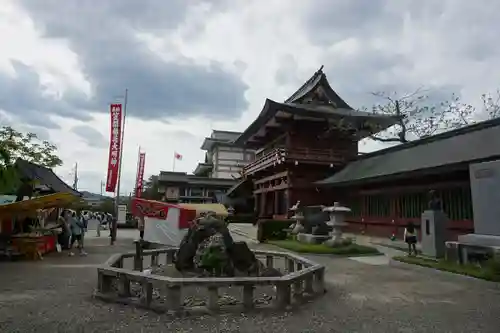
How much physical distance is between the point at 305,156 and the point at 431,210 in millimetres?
14813

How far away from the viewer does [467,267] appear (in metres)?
10.5

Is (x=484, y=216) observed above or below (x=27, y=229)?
above

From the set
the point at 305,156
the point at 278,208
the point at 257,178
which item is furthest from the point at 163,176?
the point at 305,156

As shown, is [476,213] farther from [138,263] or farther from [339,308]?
[138,263]

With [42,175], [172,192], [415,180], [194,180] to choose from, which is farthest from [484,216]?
[172,192]

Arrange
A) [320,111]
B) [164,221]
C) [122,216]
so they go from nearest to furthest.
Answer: [164,221], [320,111], [122,216]

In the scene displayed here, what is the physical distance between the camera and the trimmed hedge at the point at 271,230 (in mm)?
20922

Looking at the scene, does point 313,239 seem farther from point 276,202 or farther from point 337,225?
point 276,202

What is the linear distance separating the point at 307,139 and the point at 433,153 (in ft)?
42.6

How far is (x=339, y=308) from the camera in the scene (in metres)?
6.84

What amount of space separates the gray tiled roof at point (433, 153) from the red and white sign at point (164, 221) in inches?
387

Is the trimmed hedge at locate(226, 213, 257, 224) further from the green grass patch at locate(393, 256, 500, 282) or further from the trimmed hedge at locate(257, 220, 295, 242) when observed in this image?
the green grass patch at locate(393, 256, 500, 282)

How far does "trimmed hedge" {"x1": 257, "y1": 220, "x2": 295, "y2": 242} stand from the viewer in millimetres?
20922

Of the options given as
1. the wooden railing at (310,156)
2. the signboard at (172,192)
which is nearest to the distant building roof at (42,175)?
the wooden railing at (310,156)
